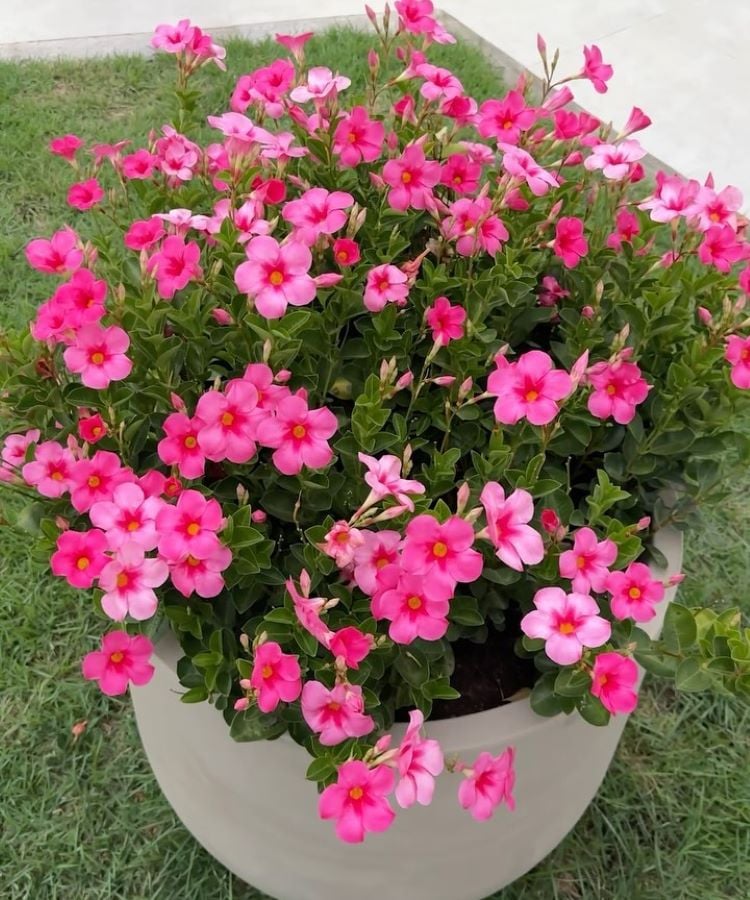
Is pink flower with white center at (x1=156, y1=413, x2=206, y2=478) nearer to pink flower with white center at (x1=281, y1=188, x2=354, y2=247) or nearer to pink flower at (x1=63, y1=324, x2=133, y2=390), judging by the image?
pink flower at (x1=63, y1=324, x2=133, y2=390)

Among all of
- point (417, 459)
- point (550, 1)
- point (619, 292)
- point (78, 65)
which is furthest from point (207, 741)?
point (550, 1)

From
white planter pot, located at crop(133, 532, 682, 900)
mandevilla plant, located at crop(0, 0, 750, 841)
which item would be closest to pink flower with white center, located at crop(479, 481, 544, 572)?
mandevilla plant, located at crop(0, 0, 750, 841)

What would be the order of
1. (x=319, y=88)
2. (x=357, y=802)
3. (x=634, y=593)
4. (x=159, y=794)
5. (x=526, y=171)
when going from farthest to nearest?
(x=159, y=794), (x=319, y=88), (x=526, y=171), (x=634, y=593), (x=357, y=802)

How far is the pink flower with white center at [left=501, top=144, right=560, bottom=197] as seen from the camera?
3.15 ft

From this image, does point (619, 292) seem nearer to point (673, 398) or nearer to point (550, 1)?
point (673, 398)

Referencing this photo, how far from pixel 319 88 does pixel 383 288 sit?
30 cm

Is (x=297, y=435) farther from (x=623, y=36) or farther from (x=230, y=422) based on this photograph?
(x=623, y=36)

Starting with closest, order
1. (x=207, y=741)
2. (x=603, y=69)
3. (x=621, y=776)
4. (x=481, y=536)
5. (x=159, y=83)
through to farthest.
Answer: (x=481, y=536) < (x=207, y=741) < (x=603, y=69) < (x=621, y=776) < (x=159, y=83)

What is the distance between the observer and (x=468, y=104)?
3.71 feet

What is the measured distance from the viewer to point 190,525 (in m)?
0.79

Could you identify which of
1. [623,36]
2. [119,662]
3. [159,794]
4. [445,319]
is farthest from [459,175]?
[623,36]

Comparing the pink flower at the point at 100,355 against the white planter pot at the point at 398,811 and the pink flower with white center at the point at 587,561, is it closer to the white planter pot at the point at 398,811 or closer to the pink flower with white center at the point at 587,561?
the white planter pot at the point at 398,811

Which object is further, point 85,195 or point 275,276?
point 85,195

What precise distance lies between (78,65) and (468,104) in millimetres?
2155
